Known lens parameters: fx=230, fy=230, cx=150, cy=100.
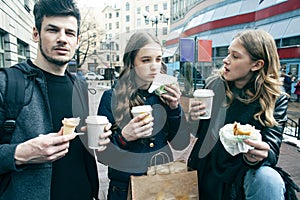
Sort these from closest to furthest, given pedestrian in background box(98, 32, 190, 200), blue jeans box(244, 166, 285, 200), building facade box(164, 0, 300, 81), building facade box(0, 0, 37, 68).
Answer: blue jeans box(244, 166, 285, 200)
pedestrian in background box(98, 32, 190, 200)
building facade box(0, 0, 37, 68)
building facade box(164, 0, 300, 81)

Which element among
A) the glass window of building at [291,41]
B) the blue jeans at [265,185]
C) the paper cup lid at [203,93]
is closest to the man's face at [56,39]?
the paper cup lid at [203,93]

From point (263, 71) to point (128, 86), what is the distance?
102 centimetres

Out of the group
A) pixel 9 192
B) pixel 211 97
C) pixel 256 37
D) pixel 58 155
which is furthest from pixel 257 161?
pixel 9 192

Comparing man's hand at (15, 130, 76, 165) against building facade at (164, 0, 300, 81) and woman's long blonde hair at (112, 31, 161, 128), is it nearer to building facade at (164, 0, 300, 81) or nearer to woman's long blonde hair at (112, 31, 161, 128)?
woman's long blonde hair at (112, 31, 161, 128)

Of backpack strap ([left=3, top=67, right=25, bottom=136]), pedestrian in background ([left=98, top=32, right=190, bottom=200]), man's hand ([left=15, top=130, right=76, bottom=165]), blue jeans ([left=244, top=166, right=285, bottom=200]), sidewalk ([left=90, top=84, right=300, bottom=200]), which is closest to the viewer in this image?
man's hand ([left=15, top=130, right=76, bottom=165])

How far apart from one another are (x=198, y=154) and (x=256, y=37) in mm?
963

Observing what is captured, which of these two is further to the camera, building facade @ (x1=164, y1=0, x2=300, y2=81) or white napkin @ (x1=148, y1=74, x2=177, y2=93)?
building facade @ (x1=164, y1=0, x2=300, y2=81)

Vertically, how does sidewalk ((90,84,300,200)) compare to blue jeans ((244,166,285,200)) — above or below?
below

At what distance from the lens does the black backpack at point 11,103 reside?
1.29m

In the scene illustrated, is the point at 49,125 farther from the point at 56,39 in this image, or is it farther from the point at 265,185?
the point at 265,185

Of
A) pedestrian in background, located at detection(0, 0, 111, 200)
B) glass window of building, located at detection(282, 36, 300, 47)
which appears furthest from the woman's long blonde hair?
glass window of building, located at detection(282, 36, 300, 47)

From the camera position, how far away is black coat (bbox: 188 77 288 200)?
1522mm

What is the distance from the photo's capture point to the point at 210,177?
167cm

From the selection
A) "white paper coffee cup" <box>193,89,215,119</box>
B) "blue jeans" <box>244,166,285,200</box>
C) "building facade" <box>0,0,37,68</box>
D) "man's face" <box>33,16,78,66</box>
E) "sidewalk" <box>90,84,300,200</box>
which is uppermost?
"building facade" <box>0,0,37,68</box>
